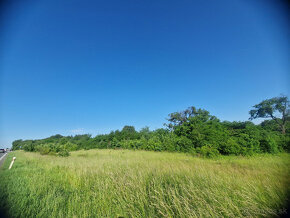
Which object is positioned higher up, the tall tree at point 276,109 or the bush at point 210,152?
the tall tree at point 276,109

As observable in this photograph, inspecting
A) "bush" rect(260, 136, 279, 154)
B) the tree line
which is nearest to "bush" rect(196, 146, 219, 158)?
the tree line

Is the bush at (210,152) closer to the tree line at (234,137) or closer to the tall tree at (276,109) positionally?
the tree line at (234,137)

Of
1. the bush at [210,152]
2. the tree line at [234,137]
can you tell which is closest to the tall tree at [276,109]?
the tree line at [234,137]

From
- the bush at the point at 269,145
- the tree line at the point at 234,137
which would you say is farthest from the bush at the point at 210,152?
the bush at the point at 269,145

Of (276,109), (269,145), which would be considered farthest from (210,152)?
(276,109)

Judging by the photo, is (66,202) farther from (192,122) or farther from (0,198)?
(192,122)

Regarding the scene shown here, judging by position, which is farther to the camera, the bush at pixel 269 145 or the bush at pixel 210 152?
the bush at pixel 269 145

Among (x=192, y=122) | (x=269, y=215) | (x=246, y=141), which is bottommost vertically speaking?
(x=269, y=215)

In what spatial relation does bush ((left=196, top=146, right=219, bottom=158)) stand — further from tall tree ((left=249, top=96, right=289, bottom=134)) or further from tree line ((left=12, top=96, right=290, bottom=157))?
tall tree ((left=249, top=96, right=289, bottom=134))

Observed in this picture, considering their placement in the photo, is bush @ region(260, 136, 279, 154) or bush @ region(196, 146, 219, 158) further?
bush @ region(260, 136, 279, 154)

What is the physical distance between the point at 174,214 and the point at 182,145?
37.6 ft

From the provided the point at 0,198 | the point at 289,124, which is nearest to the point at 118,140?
the point at 0,198

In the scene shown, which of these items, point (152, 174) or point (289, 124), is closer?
point (152, 174)

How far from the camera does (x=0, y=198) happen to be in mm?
3018
